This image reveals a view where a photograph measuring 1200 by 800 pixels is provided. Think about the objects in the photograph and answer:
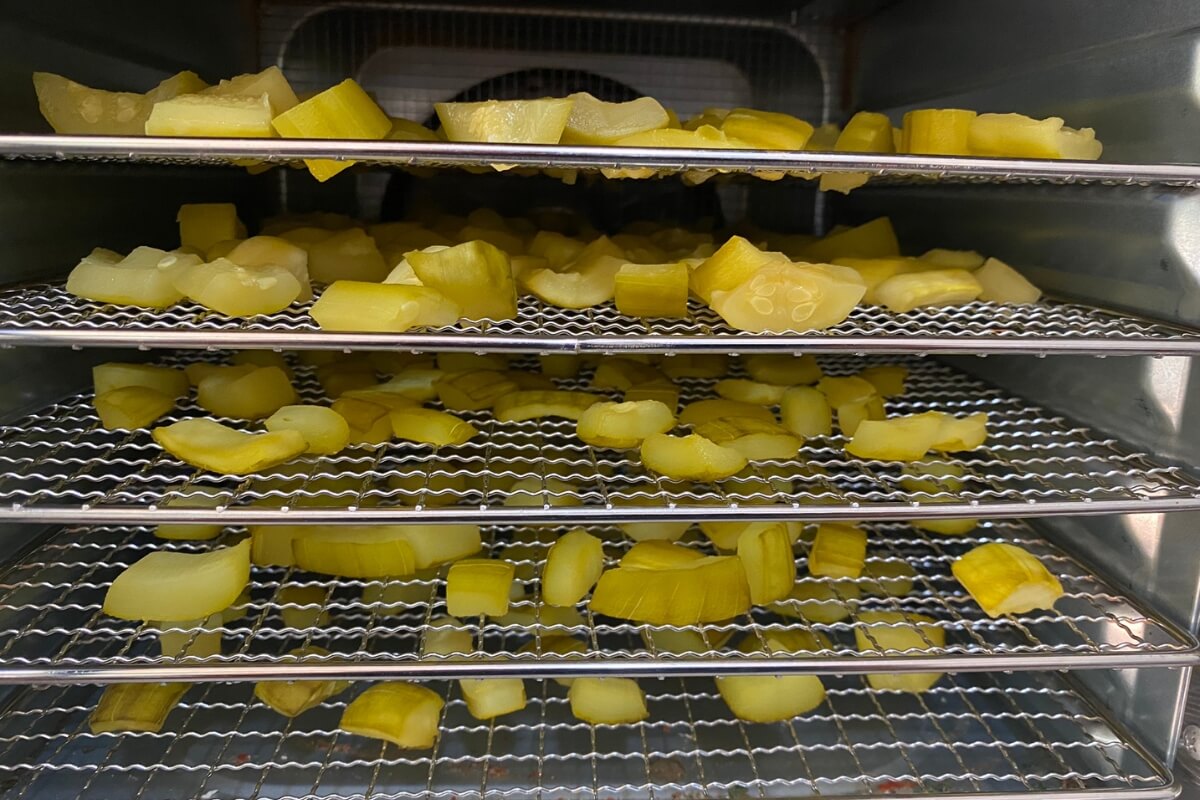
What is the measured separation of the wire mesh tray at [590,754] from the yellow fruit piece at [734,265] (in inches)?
18.7

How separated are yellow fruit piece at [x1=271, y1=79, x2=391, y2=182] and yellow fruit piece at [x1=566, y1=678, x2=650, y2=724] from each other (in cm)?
62

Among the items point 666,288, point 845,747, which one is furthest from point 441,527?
point 845,747

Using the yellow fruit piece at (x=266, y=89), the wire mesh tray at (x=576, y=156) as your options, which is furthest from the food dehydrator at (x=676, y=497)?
the yellow fruit piece at (x=266, y=89)

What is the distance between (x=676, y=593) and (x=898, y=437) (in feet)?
1.10

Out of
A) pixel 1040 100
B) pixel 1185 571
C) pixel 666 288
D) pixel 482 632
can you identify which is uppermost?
pixel 1040 100

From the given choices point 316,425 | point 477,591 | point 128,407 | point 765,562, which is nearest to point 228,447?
point 316,425

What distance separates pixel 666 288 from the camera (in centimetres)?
96

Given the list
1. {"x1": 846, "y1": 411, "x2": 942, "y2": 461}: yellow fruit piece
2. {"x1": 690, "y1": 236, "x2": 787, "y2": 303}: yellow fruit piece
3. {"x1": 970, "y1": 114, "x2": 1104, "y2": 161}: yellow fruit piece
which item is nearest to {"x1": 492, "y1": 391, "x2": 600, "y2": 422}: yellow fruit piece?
{"x1": 690, "y1": 236, "x2": 787, "y2": 303}: yellow fruit piece

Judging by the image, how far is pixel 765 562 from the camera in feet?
3.31

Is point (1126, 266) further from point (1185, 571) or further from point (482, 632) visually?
point (482, 632)

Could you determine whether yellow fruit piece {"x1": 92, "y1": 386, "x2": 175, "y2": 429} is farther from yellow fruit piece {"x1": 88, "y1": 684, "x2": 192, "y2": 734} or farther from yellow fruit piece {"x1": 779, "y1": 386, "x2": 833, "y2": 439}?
yellow fruit piece {"x1": 779, "y1": 386, "x2": 833, "y2": 439}

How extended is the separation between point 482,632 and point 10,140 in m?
0.66

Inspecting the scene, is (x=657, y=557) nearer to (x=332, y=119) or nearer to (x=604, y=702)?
(x=604, y=702)

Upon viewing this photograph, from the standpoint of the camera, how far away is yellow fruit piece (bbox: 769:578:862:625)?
3.49 ft
